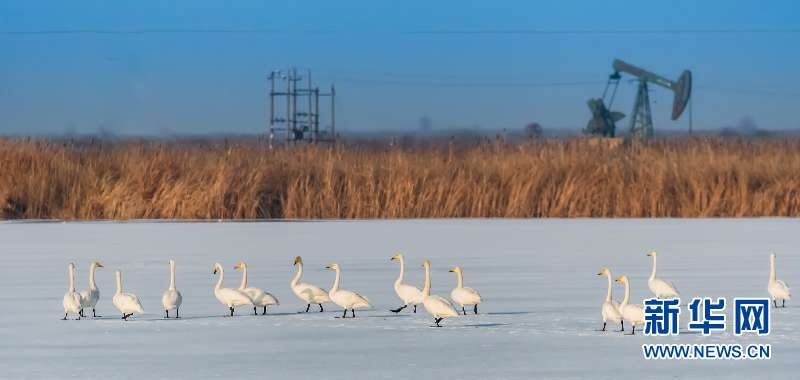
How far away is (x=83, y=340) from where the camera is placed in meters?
8.04

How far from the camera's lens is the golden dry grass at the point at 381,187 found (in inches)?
790

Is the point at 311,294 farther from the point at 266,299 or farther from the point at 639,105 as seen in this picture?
the point at 639,105

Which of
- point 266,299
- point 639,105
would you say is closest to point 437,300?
point 266,299

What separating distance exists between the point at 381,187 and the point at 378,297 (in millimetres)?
10164

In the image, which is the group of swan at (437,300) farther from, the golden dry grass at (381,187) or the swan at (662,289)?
the golden dry grass at (381,187)

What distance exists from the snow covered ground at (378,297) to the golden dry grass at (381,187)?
66.2 inches

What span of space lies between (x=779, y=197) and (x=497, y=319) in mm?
12419

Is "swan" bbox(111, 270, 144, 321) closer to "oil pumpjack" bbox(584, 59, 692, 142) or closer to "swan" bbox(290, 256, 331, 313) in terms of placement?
"swan" bbox(290, 256, 331, 313)

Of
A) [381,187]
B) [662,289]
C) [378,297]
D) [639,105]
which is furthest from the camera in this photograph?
[639,105]

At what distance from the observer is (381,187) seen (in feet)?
66.7

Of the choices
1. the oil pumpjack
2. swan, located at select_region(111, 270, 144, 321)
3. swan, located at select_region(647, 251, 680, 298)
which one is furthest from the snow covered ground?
the oil pumpjack


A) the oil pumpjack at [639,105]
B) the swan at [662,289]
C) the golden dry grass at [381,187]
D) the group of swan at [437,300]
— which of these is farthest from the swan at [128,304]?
the oil pumpjack at [639,105]

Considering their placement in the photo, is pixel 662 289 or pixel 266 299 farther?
pixel 662 289

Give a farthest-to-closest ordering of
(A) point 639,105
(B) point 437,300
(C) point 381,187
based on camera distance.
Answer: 1. (A) point 639,105
2. (C) point 381,187
3. (B) point 437,300
